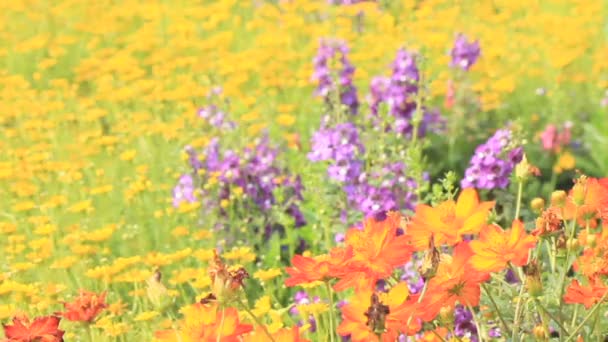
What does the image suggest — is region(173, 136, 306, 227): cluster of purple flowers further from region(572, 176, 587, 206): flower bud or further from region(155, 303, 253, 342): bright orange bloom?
region(155, 303, 253, 342): bright orange bloom

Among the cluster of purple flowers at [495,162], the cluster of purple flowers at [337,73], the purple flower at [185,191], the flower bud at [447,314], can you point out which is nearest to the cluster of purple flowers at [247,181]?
the purple flower at [185,191]

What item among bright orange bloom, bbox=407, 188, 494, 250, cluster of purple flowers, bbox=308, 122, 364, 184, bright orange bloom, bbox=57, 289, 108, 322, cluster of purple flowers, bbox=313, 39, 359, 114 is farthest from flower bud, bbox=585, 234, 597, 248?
cluster of purple flowers, bbox=313, 39, 359, 114

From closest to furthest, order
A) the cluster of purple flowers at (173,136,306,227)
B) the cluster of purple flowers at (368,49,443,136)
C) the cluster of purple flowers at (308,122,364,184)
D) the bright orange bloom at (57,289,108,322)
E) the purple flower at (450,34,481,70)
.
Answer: the bright orange bloom at (57,289,108,322) < the cluster of purple flowers at (308,122,364,184) < the cluster of purple flowers at (173,136,306,227) < the cluster of purple flowers at (368,49,443,136) < the purple flower at (450,34,481,70)

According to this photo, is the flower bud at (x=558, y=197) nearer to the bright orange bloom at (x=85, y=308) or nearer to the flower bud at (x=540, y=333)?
the flower bud at (x=540, y=333)

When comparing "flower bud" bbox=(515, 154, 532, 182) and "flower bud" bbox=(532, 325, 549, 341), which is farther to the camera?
"flower bud" bbox=(515, 154, 532, 182)

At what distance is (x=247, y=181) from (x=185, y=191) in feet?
0.73

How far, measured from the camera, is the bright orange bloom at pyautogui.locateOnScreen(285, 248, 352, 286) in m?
1.48

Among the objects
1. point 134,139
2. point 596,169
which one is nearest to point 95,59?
point 134,139

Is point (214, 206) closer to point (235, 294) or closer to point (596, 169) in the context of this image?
point (596, 169)

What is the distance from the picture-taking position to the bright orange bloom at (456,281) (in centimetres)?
146

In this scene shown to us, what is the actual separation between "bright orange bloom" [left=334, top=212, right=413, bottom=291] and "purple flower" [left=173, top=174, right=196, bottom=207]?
1.92 metres

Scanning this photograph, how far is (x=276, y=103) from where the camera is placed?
15.6ft

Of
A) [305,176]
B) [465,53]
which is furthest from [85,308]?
[465,53]

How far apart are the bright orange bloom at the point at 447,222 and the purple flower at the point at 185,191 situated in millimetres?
1890
